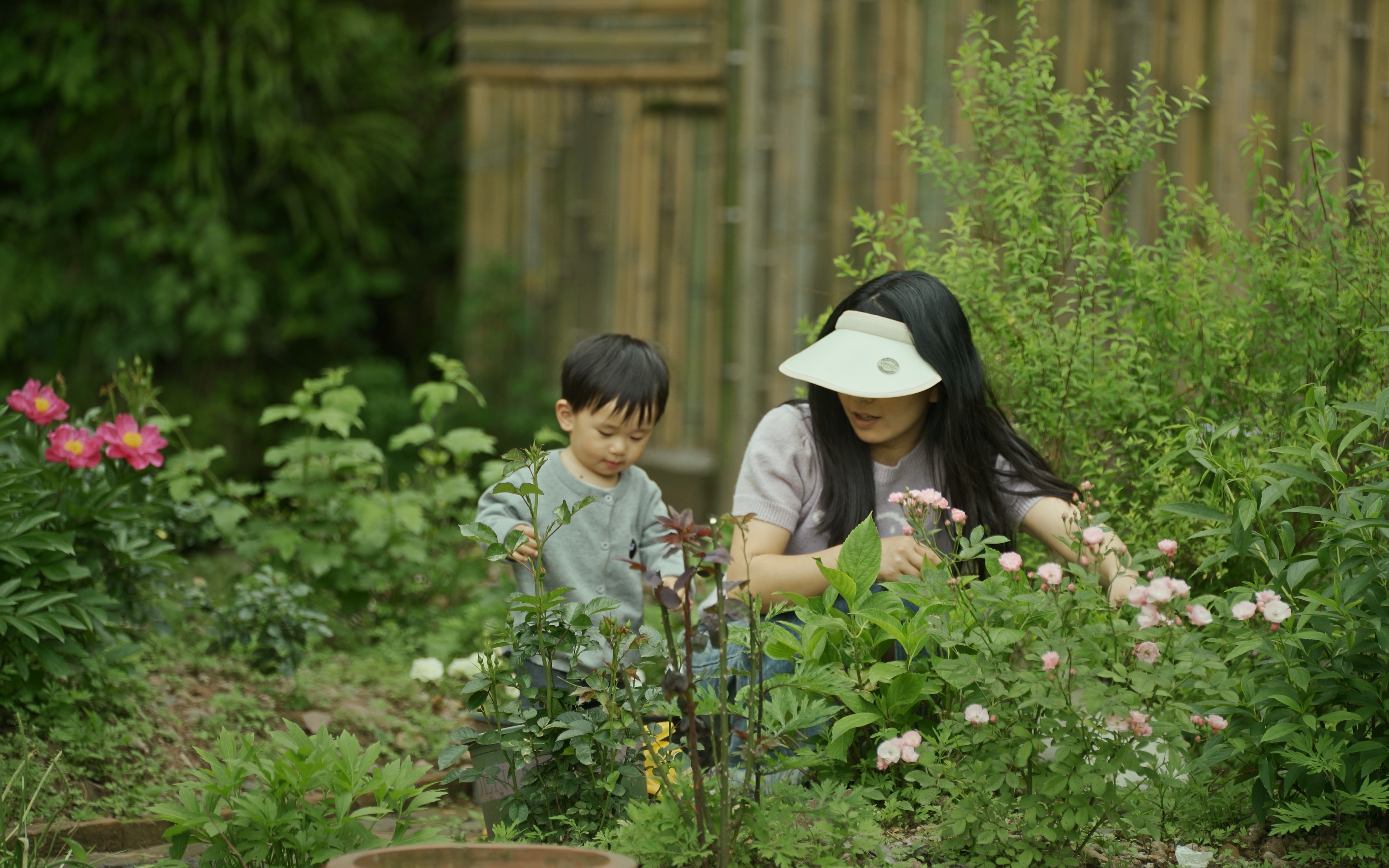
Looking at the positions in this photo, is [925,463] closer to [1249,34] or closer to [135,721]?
[135,721]

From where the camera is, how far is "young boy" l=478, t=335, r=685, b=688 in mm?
2994

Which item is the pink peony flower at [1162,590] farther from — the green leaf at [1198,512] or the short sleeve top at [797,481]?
the short sleeve top at [797,481]

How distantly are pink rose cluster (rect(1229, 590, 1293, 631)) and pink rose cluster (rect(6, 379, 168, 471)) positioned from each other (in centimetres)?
248

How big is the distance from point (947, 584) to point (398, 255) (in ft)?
23.6

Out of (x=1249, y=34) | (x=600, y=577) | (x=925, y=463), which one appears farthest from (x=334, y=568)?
(x=1249, y=34)

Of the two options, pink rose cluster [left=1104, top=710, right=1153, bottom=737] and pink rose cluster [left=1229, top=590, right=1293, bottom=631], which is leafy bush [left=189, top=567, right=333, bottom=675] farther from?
pink rose cluster [left=1229, top=590, right=1293, bottom=631]

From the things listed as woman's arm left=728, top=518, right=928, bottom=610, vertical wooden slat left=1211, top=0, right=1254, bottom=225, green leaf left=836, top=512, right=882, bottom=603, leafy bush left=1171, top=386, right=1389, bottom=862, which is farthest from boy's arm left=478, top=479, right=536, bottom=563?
vertical wooden slat left=1211, top=0, right=1254, bottom=225

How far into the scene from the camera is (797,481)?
3057mm

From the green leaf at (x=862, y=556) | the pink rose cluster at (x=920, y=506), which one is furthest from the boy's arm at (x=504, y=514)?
the pink rose cluster at (x=920, y=506)

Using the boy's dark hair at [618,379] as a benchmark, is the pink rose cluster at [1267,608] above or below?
below

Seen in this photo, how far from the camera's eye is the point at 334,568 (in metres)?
4.28

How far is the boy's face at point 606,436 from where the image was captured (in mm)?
3010

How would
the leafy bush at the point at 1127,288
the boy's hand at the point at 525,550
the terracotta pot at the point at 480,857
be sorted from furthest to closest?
the leafy bush at the point at 1127,288, the boy's hand at the point at 525,550, the terracotta pot at the point at 480,857

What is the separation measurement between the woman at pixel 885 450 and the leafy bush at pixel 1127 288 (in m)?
0.20
